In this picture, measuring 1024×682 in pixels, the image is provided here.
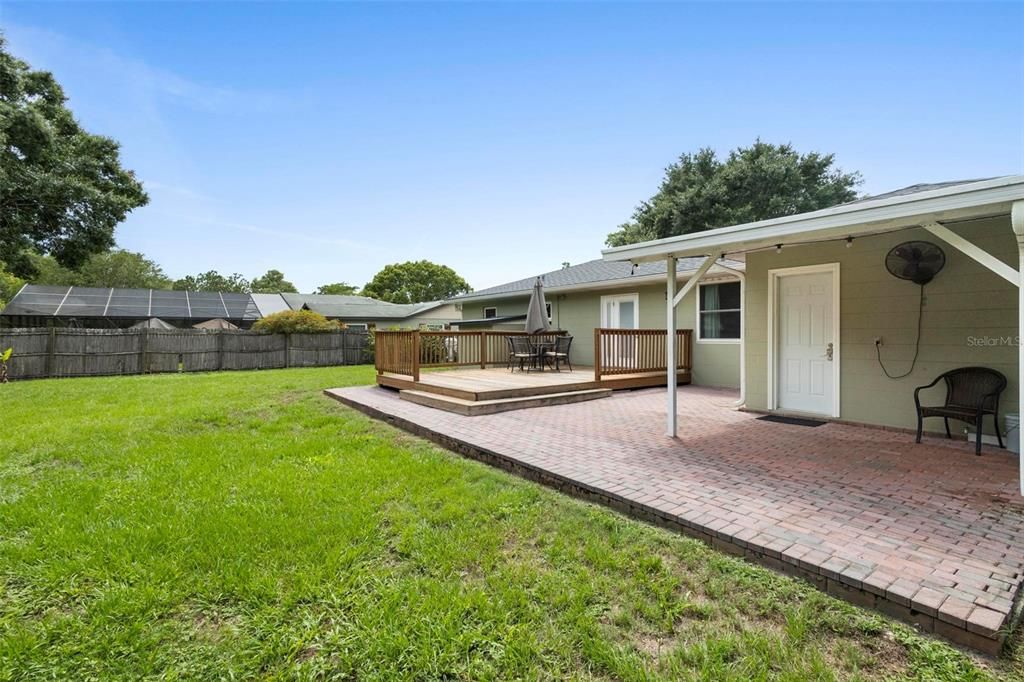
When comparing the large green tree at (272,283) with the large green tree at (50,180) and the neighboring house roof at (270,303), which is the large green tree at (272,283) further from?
the large green tree at (50,180)

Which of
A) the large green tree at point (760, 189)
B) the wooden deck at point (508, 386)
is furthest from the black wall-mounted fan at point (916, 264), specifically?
the large green tree at point (760, 189)

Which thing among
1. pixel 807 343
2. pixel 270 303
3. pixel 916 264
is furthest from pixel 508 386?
pixel 270 303

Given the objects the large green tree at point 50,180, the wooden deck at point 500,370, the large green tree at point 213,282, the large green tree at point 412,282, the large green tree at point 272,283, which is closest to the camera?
the wooden deck at point 500,370

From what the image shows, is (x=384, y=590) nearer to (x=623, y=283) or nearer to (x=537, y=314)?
(x=537, y=314)

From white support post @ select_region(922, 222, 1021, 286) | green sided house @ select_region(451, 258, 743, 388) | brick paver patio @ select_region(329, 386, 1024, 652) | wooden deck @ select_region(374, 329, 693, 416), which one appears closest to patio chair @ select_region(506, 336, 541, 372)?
wooden deck @ select_region(374, 329, 693, 416)

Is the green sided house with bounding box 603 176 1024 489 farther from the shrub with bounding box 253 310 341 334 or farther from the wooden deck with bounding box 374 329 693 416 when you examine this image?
the shrub with bounding box 253 310 341 334

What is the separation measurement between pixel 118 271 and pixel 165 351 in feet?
101

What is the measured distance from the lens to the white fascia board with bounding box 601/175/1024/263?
336 centimetres

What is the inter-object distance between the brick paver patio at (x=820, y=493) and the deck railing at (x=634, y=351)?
257cm

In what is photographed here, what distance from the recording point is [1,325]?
19047 mm

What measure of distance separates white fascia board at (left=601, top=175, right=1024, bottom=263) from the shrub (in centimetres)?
1454

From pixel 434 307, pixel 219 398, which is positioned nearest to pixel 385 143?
pixel 219 398

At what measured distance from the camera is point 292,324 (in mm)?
17031

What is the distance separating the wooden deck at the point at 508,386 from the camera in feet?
23.8
